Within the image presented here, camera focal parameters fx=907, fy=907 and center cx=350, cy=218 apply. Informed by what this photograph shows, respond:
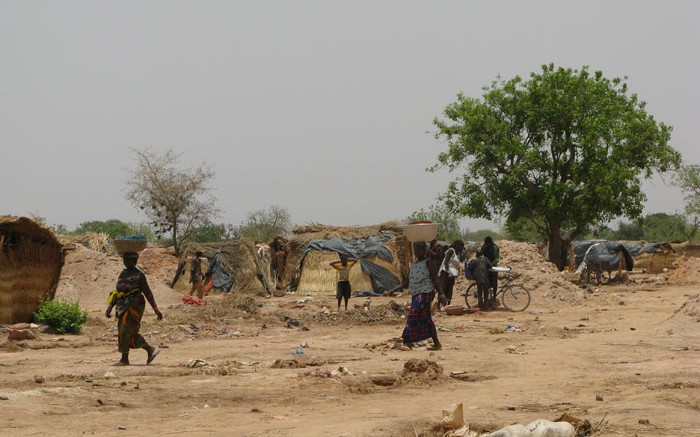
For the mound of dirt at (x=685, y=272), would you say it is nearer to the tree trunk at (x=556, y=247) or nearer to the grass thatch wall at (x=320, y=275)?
the tree trunk at (x=556, y=247)

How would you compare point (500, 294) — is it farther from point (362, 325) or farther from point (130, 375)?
point (130, 375)

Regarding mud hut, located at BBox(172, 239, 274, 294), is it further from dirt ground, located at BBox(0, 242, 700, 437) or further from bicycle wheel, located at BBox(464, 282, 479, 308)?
dirt ground, located at BBox(0, 242, 700, 437)

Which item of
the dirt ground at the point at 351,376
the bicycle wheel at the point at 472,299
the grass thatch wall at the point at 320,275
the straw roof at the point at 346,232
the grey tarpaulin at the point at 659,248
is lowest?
the dirt ground at the point at 351,376

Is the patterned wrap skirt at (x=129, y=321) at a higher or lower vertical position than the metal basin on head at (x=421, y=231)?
lower

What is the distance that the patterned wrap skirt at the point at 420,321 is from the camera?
1291 cm

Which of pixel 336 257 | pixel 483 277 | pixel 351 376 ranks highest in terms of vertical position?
pixel 336 257

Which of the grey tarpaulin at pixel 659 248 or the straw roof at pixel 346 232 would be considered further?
the grey tarpaulin at pixel 659 248

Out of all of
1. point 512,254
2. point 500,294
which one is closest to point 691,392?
point 500,294

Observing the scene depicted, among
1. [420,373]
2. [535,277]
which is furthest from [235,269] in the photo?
[420,373]

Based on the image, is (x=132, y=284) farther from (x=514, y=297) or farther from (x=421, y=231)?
(x=514, y=297)

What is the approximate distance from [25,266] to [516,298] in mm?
11123

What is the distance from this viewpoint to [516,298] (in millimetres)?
21734

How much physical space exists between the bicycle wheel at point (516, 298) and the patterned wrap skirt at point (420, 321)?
Answer: 29.5 feet

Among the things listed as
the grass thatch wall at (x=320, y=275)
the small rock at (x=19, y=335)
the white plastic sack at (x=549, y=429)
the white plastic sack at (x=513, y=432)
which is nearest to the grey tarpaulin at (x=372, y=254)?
the grass thatch wall at (x=320, y=275)
